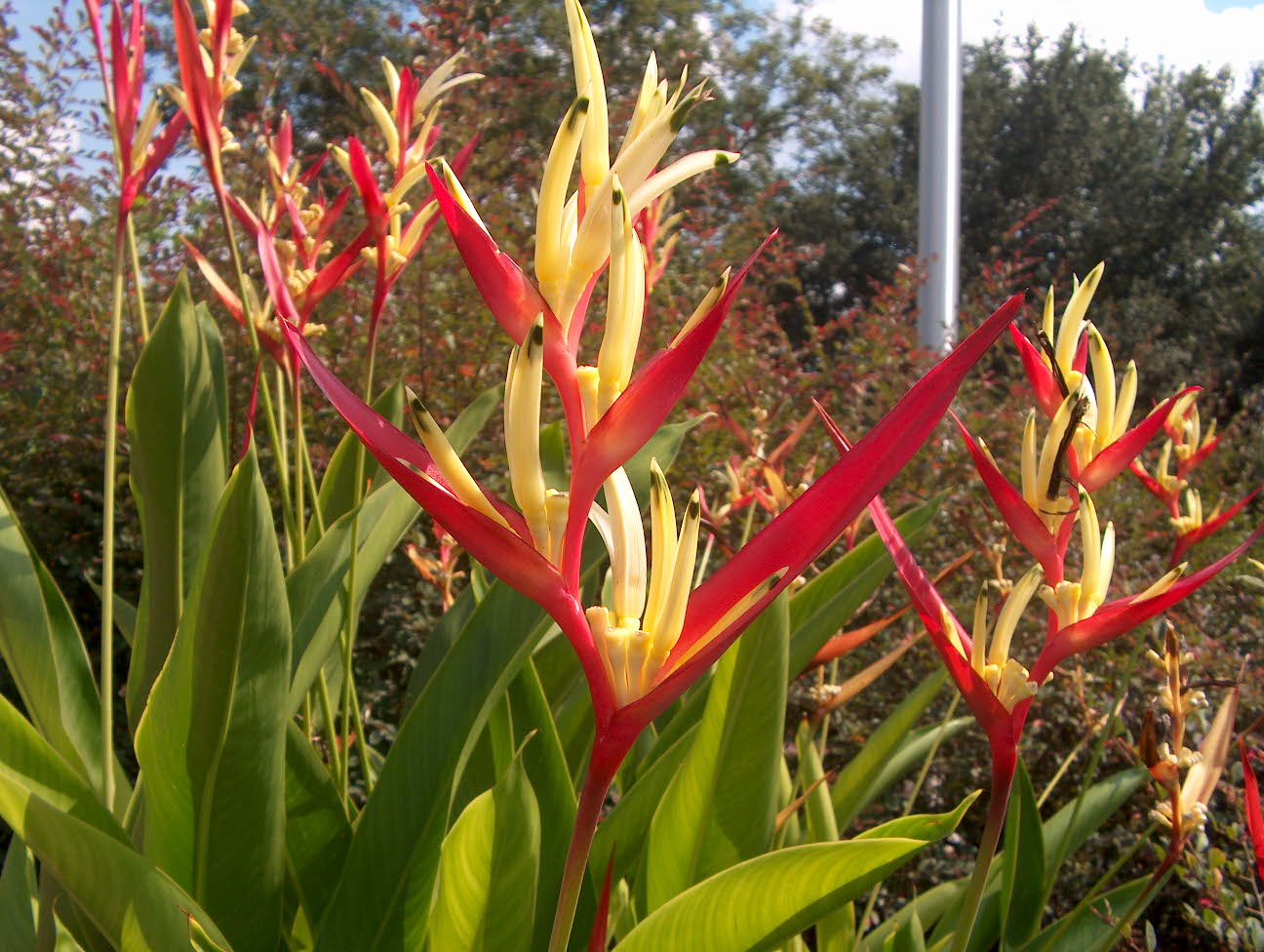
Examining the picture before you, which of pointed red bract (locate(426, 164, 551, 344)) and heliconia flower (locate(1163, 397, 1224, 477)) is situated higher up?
pointed red bract (locate(426, 164, 551, 344))

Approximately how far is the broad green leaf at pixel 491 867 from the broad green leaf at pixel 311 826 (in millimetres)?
334

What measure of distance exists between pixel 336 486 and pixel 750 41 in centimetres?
1329

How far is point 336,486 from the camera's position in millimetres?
1679

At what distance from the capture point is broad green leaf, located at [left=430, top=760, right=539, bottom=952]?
0.84 meters

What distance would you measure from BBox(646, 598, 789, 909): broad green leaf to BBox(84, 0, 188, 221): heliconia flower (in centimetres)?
90

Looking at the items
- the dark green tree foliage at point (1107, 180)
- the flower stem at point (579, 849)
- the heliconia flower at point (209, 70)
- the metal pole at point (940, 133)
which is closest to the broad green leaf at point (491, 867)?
the flower stem at point (579, 849)

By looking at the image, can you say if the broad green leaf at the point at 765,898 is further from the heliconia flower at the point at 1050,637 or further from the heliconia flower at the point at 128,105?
the heliconia flower at the point at 128,105

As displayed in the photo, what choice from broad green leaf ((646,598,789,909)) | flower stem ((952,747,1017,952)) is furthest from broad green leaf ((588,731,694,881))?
flower stem ((952,747,1017,952))

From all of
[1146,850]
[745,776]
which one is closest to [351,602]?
[745,776]

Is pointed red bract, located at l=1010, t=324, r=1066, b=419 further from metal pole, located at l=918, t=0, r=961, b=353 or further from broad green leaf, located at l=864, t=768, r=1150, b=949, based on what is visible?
metal pole, located at l=918, t=0, r=961, b=353

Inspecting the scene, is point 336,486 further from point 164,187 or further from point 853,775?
point 164,187

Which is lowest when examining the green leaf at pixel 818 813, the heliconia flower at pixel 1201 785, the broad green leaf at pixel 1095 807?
the broad green leaf at pixel 1095 807

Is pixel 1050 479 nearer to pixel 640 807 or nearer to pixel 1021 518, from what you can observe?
pixel 1021 518

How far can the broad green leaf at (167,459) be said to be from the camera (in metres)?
1.30
